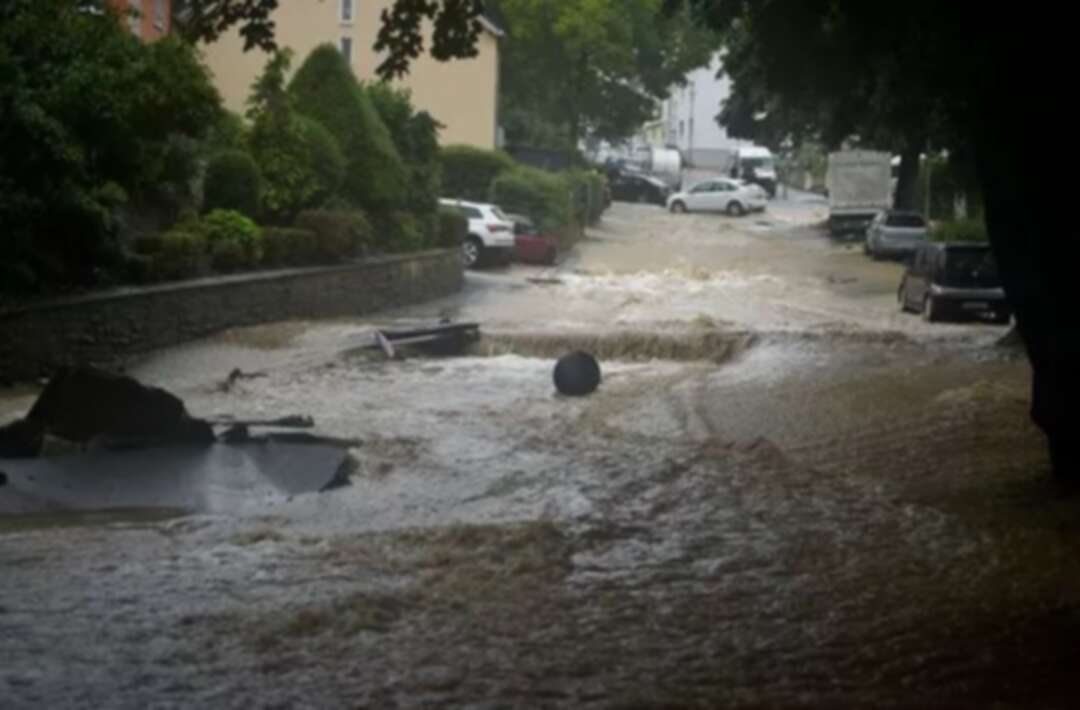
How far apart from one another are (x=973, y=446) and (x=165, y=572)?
8489mm

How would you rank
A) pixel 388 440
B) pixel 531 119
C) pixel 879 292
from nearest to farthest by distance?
pixel 388 440 → pixel 879 292 → pixel 531 119

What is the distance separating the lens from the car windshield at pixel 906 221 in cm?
4862

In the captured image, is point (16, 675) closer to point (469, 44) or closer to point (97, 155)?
point (469, 44)

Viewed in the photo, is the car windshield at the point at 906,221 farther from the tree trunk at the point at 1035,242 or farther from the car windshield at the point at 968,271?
the tree trunk at the point at 1035,242

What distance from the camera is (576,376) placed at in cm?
2259

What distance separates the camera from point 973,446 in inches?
663

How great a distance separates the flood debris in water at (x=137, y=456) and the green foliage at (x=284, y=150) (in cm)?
1560

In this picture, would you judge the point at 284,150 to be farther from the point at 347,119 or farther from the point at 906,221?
the point at 906,221

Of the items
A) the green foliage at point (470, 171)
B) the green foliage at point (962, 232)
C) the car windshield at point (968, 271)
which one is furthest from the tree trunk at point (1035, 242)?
the green foliage at point (470, 171)

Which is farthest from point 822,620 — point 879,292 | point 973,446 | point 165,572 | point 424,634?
point 879,292

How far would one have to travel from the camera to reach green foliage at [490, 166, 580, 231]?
51188mm

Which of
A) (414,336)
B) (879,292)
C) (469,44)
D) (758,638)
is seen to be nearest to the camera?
(758,638)

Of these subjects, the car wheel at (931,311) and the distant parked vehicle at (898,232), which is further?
the distant parked vehicle at (898,232)

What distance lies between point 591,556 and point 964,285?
19109 millimetres
